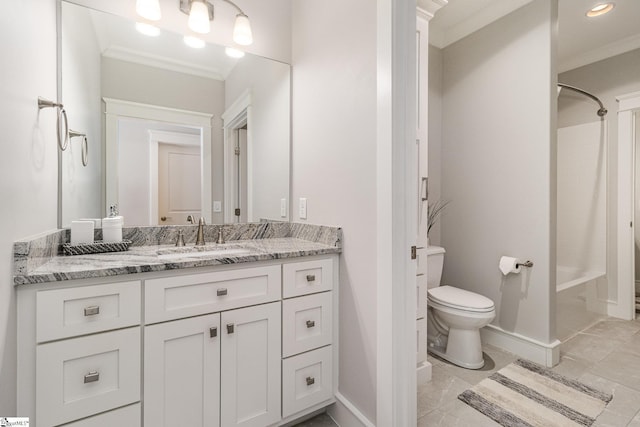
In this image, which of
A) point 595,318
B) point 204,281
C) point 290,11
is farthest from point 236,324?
point 595,318

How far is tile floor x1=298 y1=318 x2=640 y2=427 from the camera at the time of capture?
1.50 m

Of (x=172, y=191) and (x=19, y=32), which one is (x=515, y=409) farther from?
(x=19, y=32)

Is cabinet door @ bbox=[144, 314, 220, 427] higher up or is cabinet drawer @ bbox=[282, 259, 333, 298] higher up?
cabinet drawer @ bbox=[282, 259, 333, 298]

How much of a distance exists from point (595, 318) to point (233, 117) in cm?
360

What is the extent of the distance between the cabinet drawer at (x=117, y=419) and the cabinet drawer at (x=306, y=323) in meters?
0.58

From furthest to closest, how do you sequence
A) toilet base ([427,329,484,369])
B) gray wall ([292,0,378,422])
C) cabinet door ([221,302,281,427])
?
1. toilet base ([427,329,484,369])
2. gray wall ([292,0,378,422])
3. cabinet door ([221,302,281,427])

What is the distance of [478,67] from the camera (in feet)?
7.93

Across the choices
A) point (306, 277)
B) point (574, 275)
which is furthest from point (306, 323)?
point (574, 275)

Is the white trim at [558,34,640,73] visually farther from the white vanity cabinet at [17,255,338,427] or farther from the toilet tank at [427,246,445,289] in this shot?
the white vanity cabinet at [17,255,338,427]

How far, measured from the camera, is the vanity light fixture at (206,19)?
1.53 m

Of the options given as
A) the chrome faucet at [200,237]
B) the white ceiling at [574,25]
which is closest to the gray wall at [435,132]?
the white ceiling at [574,25]

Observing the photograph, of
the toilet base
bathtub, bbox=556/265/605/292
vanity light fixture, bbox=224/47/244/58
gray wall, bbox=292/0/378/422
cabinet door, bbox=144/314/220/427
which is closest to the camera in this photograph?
cabinet door, bbox=144/314/220/427

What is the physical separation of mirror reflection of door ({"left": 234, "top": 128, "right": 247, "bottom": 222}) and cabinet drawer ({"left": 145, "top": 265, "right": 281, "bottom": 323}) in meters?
0.65

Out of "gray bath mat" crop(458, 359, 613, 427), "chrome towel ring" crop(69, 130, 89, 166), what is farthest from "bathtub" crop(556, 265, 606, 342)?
"chrome towel ring" crop(69, 130, 89, 166)
